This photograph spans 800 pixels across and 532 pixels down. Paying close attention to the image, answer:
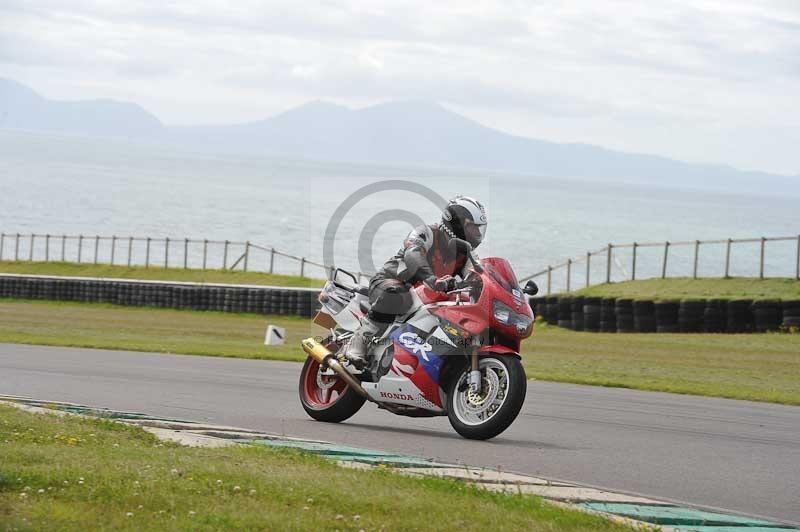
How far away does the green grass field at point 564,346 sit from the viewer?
1845 cm

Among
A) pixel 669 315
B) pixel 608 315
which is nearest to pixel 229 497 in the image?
pixel 669 315

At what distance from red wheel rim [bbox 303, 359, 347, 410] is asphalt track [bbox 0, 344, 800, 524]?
217 millimetres

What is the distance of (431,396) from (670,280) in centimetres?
2794

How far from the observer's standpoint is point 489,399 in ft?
31.9

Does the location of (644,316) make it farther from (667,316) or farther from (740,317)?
(740,317)

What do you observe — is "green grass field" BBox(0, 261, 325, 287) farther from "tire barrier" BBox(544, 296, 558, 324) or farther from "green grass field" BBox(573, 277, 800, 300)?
"tire barrier" BBox(544, 296, 558, 324)

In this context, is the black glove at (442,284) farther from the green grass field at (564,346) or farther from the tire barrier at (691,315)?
the tire barrier at (691,315)

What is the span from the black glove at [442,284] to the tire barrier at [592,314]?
22.0 m

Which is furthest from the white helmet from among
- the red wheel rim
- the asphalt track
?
the red wheel rim

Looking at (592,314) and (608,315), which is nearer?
(608,315)

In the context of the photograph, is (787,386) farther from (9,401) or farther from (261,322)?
(261,322)

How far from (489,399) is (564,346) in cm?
1784

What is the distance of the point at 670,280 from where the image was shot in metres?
36.9

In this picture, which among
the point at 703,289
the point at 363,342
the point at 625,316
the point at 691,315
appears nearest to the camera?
the point at 363,342
